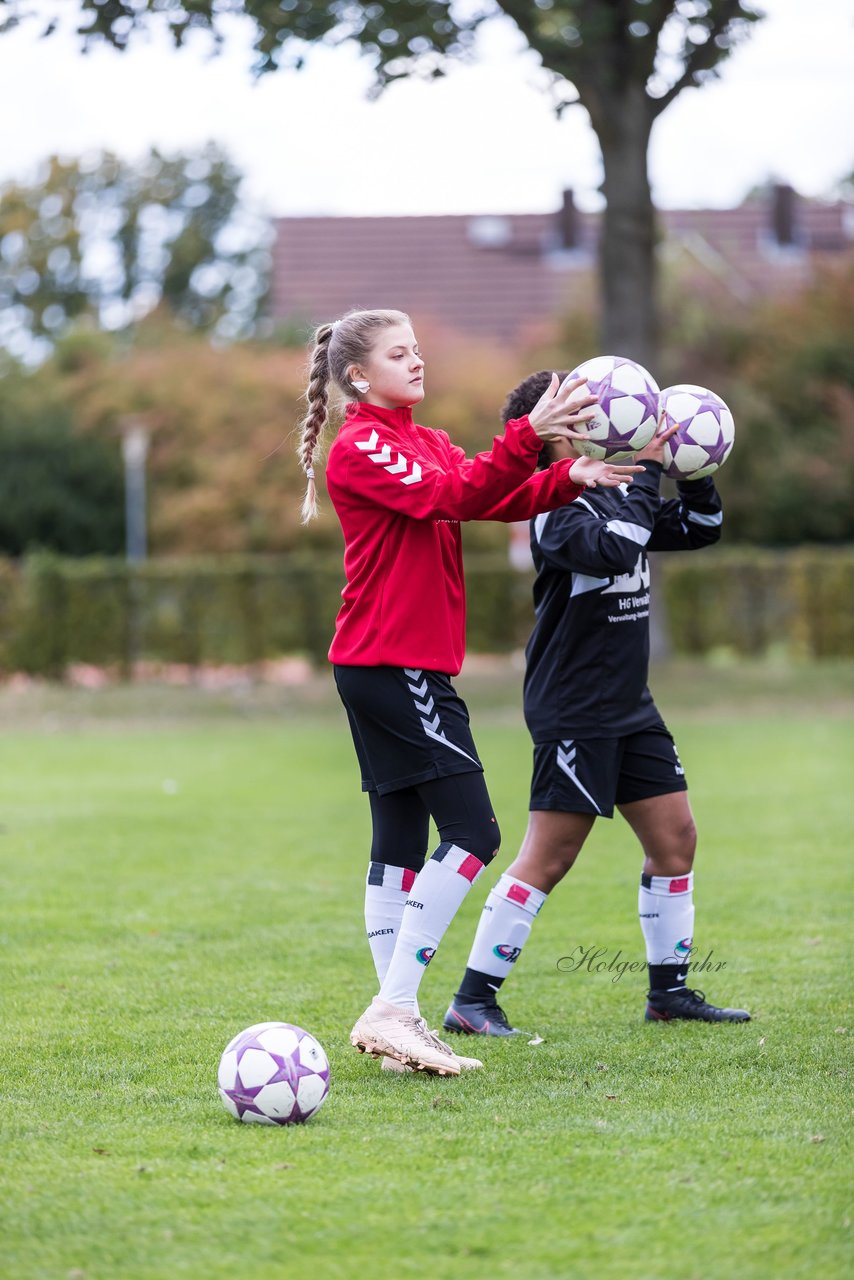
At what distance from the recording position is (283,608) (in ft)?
75.0

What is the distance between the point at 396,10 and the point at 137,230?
4133cm

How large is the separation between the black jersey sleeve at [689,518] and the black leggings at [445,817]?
121cm

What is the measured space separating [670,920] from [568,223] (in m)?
45.9

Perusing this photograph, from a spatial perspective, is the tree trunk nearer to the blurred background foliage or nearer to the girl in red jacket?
the blurred background foliage

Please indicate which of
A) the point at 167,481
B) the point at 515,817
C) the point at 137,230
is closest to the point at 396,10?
the point at 515,817

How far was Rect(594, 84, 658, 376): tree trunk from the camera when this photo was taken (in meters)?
19.5

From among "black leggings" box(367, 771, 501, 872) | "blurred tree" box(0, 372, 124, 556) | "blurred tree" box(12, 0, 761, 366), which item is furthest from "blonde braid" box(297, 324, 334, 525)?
"blurred tree" box(0, 372, 124, 556)

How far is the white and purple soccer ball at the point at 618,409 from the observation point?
4.86 m

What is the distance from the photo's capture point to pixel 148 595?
74.0 feet

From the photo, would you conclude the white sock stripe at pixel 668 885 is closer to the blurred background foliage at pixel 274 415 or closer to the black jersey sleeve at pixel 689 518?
the black jersey sleeve at pixel 689 518

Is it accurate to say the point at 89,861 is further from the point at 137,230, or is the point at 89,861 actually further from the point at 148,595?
the point at 137,230

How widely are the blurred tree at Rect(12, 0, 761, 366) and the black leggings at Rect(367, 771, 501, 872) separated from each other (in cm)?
1288

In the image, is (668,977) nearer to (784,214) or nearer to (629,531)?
(629,531)

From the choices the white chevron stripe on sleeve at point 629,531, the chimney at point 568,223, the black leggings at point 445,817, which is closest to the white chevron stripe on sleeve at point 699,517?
Answer: the white chevron stripe on sleeve at point 629,531
